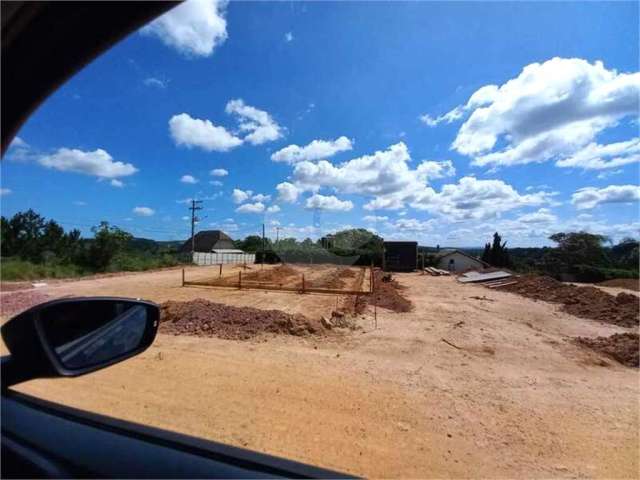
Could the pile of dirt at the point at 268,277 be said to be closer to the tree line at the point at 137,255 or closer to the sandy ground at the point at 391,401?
the tree line at the point at 137,255

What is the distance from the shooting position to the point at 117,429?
1156 millimetres

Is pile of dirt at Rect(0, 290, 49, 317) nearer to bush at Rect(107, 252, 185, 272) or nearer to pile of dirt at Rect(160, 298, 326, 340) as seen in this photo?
pile of dirt at Rect(160, 298, 326, 340)

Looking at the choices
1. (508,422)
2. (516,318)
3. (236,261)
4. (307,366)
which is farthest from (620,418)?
(236,261)

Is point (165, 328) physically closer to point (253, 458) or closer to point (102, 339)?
point (102, 339)

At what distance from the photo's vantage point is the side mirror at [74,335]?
1.12 meters

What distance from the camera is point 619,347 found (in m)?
7.34

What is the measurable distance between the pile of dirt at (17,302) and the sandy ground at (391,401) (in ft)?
19.5

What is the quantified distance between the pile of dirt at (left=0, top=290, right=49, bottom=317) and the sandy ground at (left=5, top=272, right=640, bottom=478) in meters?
5.93

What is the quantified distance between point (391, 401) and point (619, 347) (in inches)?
242

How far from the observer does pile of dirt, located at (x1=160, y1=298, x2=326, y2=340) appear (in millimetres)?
7441

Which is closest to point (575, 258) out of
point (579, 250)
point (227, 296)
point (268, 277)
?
point (579, 250)

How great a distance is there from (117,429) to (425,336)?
757cm

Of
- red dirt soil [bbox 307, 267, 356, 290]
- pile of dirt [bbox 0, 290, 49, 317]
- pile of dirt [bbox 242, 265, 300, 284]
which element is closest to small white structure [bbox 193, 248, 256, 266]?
pile of dirt [bbox 242, 265, 300, 284]

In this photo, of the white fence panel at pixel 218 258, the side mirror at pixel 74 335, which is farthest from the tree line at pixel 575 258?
the white fence panel at pixel 218 258
